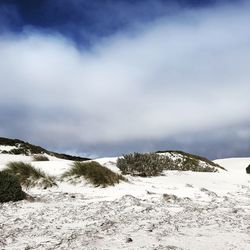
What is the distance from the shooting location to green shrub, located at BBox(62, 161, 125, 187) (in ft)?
44.5

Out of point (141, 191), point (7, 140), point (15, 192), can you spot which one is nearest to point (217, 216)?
point (141, 191)

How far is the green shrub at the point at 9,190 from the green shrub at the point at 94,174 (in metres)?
3.13

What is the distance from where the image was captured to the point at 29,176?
1379 cm

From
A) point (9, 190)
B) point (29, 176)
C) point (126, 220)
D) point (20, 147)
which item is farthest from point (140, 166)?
point (20, 147)

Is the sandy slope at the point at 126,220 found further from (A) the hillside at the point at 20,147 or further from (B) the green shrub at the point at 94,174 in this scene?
(A) the hillside at the point at 20,147

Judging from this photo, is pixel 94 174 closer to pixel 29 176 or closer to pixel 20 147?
pixel 29 176

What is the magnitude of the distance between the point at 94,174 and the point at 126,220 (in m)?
5.77

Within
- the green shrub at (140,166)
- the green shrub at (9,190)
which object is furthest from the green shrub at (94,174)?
the green shrub at (140,166)

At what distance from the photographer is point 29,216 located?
28.7 feet

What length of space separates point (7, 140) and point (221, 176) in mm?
33590

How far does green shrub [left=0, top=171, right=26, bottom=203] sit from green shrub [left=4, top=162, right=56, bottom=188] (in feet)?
6.88

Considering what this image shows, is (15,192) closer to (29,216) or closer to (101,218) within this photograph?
(29,216)

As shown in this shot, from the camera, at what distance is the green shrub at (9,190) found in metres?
10.5

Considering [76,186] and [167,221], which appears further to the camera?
[76,186]
